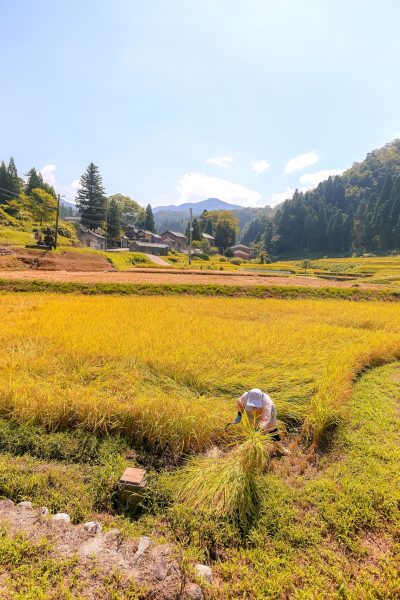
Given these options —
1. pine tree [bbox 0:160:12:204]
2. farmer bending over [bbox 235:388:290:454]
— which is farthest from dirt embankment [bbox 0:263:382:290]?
pine tree [bbox 0:160:12:204]

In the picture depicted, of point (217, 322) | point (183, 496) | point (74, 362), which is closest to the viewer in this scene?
point (183, 496)

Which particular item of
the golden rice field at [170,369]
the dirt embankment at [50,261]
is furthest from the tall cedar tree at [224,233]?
the golden rice field at [170,369]

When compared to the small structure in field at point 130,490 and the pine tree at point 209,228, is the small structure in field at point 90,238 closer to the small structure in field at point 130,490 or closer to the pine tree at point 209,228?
the pine tree at point 209,228

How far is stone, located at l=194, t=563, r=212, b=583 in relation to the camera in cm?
239

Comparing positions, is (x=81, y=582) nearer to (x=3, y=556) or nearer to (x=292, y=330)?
(x=3, y=556)

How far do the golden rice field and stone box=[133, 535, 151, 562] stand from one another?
1.17 m

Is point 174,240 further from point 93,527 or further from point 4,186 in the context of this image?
point 93,527

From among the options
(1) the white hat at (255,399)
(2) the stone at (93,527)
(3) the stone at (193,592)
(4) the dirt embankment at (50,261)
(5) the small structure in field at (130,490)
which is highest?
(4) the dirt embankment at (50,261)

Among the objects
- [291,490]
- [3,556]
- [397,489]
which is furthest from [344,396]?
[3,556]

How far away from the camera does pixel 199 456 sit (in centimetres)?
371

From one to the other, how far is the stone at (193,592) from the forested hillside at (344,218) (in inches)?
2456

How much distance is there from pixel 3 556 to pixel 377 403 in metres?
5.07

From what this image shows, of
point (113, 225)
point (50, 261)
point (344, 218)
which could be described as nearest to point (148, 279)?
point (50, 261)

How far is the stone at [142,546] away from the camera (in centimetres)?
252
